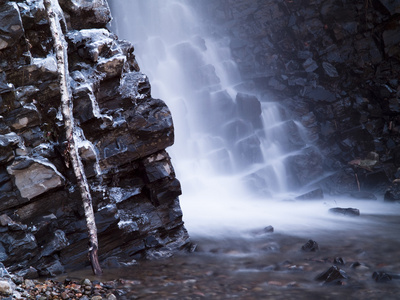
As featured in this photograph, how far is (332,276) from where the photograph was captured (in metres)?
7.30

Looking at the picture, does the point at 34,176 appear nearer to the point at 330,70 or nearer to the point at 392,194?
the point at 392,194

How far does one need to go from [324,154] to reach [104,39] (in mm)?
16665

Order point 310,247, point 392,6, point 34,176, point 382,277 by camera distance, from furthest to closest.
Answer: point 392,6
point 310,247
point 34,176
point 382,277

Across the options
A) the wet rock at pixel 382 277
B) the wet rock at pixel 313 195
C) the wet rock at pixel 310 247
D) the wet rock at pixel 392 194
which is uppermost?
the wet rock at pixel 382 277

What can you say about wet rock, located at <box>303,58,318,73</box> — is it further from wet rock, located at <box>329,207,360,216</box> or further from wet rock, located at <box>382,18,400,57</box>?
wet rock, located at <box>329,207,360,216</box>

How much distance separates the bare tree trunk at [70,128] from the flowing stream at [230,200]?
1.10 meters

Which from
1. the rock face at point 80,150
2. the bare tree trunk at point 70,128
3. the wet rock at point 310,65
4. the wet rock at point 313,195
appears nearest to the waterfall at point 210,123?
the wet rock at point 313,195

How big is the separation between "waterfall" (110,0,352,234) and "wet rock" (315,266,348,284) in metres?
6.18

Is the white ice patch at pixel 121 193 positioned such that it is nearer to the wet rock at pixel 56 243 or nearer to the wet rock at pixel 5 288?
the wet rock at pixel 56 243

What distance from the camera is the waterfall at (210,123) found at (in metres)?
17.5

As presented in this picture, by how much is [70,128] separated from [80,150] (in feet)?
2.19

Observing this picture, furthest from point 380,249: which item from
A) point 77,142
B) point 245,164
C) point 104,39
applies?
point 245,164

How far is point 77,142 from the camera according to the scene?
888cm

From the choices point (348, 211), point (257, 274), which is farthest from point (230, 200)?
point (257, 274)
